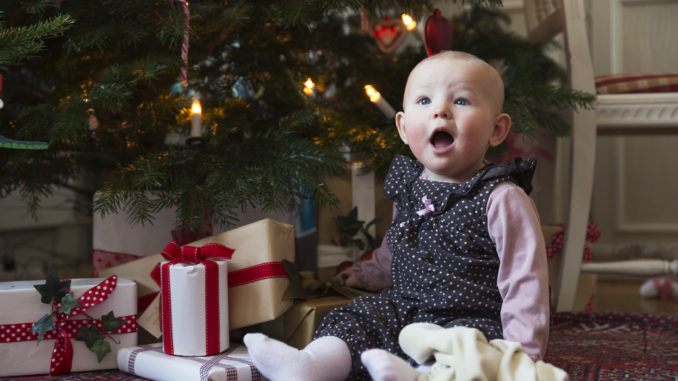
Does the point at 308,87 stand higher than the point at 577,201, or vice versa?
the point at 308,87

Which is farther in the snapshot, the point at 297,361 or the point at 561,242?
the point at 561,242

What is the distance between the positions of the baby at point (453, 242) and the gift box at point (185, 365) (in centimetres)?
8

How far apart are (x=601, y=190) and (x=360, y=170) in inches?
49.7

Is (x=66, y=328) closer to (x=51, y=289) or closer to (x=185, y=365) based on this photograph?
(x=51, y=289)

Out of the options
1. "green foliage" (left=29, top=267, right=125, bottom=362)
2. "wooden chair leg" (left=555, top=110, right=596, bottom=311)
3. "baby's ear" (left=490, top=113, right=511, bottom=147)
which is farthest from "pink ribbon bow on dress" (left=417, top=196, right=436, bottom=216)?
"wooden chair leg" (left=555, top=110, right=596, bottom=311)

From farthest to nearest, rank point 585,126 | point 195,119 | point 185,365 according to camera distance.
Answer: point 585,126 → point 195,119 → point 185,365

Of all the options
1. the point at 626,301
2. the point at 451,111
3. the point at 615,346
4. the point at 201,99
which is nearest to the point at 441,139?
the point at 451,111

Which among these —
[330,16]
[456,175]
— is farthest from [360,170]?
[330,16]

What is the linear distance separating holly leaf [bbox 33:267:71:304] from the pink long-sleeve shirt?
584mm

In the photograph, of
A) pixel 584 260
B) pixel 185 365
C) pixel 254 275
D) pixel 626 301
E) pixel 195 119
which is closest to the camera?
pixel 185 365

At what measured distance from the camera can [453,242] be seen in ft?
2.97

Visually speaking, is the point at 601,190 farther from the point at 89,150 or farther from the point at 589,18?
the point at 89,150

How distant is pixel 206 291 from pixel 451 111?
41 centimetres

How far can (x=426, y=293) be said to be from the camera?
2.98ft
